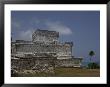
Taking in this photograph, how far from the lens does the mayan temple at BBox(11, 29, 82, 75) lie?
268 centimetres

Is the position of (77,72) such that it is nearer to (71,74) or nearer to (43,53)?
(71,74)

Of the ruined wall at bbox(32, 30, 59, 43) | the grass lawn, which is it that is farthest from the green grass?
the ruined wall at bbox(32, 30, 59, 43)

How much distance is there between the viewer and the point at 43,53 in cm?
270

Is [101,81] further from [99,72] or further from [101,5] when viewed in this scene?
[101,5]

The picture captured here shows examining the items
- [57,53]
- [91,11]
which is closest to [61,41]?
[57,53]

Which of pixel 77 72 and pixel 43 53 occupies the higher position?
pixel 43 53

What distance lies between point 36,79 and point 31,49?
0.18m

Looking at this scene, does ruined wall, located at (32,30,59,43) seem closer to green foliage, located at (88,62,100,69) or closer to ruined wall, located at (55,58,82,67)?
ruined wall, located at (55,58,82,67)

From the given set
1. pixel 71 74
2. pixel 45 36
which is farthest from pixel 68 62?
pixel 45 36

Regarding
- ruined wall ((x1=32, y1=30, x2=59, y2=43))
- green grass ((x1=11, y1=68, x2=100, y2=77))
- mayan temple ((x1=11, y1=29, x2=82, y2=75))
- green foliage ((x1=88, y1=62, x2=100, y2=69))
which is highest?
ruined wall ((x1=32, y1=30, x2=59, y2=43))

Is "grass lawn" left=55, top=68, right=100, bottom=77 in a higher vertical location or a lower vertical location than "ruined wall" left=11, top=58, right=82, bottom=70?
lower

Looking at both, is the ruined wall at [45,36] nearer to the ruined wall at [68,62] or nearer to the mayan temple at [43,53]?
the mayan temple at [43,53]

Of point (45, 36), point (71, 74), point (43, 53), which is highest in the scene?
point (45, 36)

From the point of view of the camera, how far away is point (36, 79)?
8.74 ft
